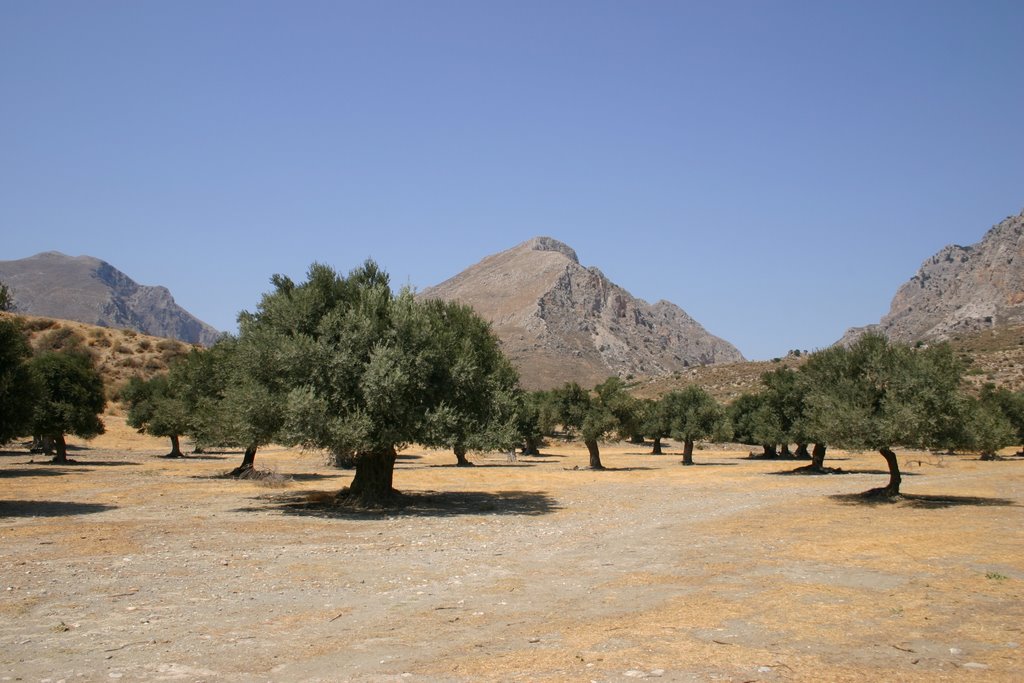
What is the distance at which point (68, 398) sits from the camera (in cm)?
4691

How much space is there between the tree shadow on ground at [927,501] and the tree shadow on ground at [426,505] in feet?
37.5

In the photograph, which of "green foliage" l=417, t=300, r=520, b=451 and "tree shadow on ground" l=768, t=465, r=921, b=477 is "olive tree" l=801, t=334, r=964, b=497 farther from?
"tree shadow on ground" l=768, t=465, r=921, b=477

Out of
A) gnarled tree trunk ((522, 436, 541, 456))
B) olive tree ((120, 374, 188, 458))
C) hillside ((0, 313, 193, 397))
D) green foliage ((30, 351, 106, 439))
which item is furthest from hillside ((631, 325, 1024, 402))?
hillside ((0, 313, 193, 397))

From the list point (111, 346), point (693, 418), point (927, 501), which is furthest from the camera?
point (111, 346)

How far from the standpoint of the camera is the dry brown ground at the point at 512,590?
27.4 ft

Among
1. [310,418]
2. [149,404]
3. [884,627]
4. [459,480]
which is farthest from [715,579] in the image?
[149,404]

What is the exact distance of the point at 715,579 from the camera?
43.6ft

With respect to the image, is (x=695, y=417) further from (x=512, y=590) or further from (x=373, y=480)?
(x=512, y=590)

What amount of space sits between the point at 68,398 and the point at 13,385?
24753 millimetres

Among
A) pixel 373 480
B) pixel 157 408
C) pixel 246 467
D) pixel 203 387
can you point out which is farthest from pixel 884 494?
pixel 157 408

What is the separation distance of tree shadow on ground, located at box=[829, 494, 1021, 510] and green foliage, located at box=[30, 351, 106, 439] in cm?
4434

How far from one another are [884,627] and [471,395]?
17.5 m

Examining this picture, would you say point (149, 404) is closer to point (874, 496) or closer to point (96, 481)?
point (96, 481)

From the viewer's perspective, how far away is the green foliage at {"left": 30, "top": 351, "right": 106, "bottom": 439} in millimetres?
44531
